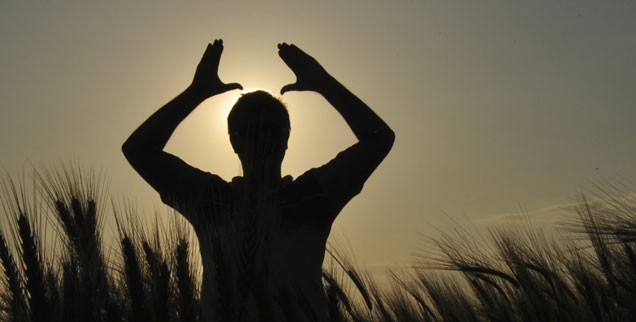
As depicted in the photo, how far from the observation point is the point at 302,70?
2.76 metres

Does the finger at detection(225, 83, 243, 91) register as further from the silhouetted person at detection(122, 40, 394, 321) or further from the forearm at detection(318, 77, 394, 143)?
the forearm at detection(318, 77, 394, 143)

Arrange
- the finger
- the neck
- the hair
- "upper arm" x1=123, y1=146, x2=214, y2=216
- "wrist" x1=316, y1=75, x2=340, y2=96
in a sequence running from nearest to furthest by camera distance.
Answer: the neck, the hair, "upper arm" x1=123, y1=146, x2=214, y2=216, "wrist" x1=316, y1=75, x2=340, y2=96, the finger

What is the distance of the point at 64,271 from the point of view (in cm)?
179

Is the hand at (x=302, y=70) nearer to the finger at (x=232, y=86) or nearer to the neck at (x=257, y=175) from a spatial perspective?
the finger at (x=232, y=86)

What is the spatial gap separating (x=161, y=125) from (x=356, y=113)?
735 millimetres

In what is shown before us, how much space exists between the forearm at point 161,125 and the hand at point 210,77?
0.15 feet

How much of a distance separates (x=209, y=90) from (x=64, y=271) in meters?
1.12

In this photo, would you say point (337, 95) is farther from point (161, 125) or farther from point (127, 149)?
point (127, 149)

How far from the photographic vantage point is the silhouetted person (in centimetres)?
173

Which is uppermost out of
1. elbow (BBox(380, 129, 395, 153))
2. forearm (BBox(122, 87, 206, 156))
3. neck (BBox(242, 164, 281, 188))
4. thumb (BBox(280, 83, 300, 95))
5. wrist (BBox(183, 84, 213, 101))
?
wrist (BBox(183, 84, 213, 101))

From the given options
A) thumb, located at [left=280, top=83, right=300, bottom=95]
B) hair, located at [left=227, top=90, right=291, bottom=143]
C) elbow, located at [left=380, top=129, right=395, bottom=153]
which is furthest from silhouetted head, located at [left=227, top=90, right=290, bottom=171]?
elbow, located at [left=380, top=129, right=395, bottom=153]

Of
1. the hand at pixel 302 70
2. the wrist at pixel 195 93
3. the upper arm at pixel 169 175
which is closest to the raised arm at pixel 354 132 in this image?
the hand at pixel 302 70

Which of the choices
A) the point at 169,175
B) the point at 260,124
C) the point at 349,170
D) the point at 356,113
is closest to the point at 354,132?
the point at 356,113

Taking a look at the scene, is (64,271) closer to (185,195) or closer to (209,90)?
(185,195)
